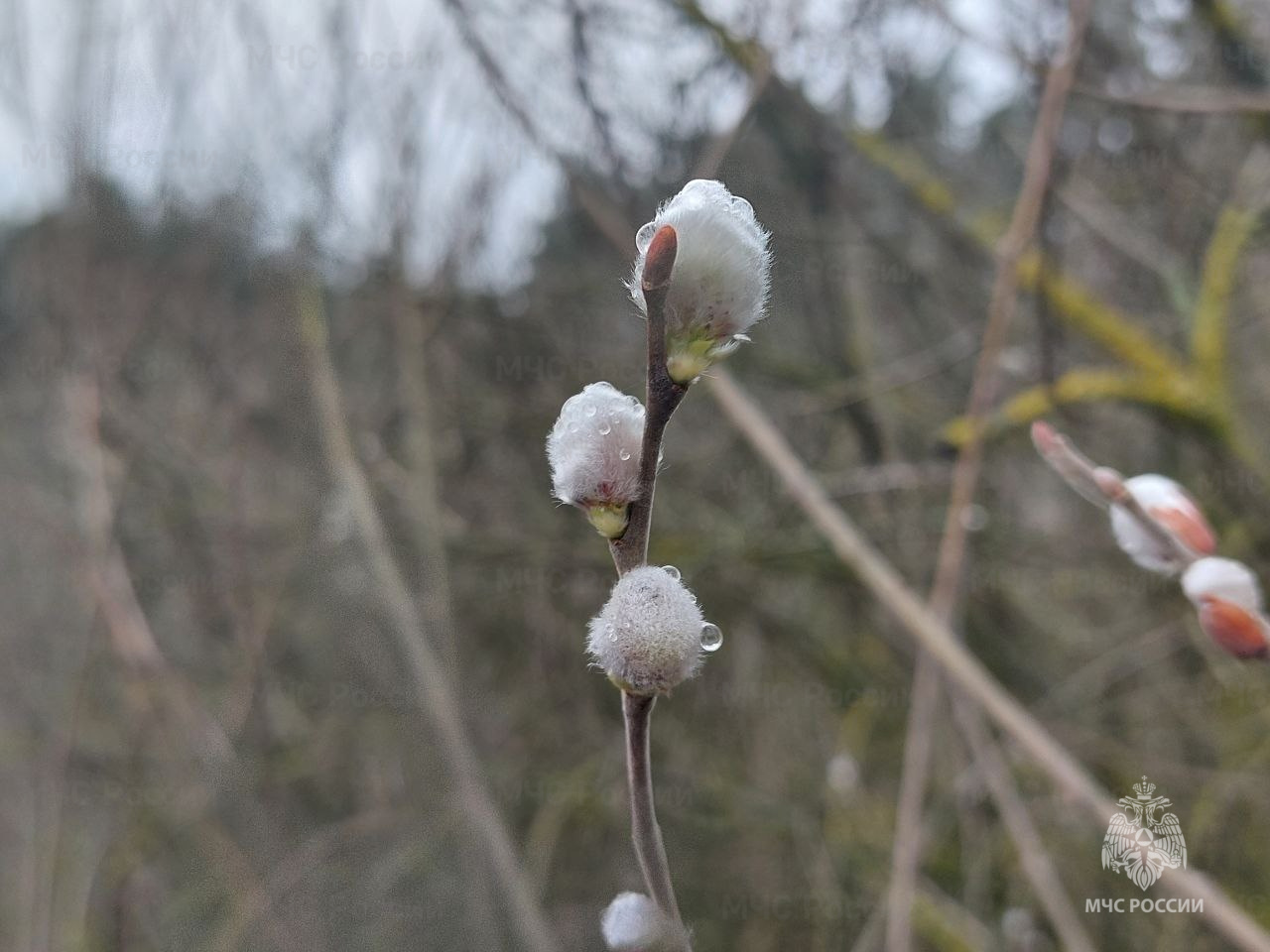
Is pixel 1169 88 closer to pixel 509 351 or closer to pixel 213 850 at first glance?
pixel 509 351

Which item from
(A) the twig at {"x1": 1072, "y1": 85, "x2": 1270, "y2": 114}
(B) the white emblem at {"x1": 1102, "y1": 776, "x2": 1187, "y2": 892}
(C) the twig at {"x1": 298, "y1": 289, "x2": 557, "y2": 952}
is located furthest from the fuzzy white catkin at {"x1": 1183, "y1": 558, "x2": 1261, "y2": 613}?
(C) the twig at {"x1": 298, "y1": 289, "x2": 557, "y2": 952}

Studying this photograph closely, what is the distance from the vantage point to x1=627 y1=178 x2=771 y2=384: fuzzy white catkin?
0.94 ft

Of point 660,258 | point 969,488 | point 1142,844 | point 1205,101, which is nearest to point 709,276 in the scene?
point 660,258

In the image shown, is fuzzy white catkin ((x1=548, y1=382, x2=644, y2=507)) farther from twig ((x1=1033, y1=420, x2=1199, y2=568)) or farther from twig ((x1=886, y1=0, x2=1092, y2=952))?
twig ((x1=886, y1=0, x2=1092, y2=952))

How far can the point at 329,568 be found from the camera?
83.2 inches

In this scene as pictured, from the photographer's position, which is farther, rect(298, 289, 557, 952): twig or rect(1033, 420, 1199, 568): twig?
rect(298, 289, 557, 952): twig

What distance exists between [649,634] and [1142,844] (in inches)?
22.2

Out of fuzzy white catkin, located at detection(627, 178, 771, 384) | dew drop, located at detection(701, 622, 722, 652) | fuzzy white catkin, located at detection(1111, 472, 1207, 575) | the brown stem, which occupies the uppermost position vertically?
fuzzy white catkin, located at detection(627, 178, 771, 384)

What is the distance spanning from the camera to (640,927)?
0.33m

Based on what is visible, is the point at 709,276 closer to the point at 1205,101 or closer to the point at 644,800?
the point at 644,800

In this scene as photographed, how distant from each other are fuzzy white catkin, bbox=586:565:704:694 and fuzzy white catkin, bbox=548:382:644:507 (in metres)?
0.03

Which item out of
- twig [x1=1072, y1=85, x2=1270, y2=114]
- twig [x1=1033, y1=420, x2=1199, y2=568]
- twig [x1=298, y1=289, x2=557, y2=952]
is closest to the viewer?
twig [x1=1033, y1=420, x2=1199, y2=568]

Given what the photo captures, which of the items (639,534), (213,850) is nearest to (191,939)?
(213,850)

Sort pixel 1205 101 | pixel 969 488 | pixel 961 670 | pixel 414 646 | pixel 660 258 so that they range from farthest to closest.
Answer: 1. pixel 414 646
2. pixel 1205 101
3. pixel 969 488
4. pixel 961 670
5. pixel 660 258
